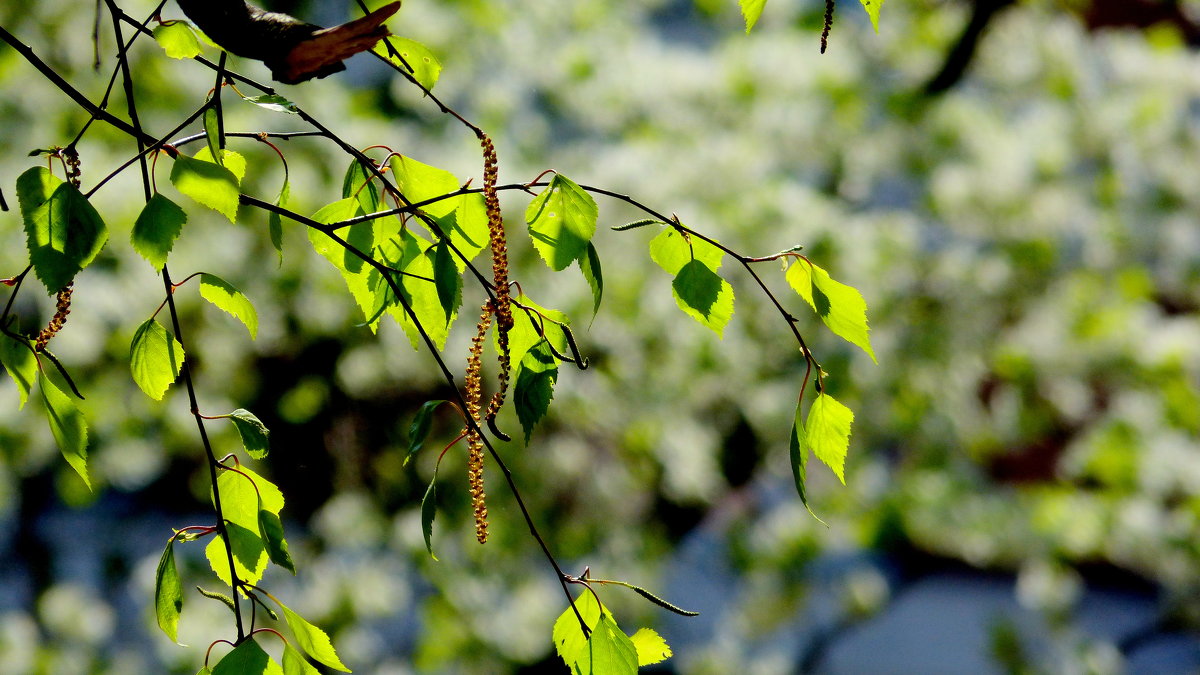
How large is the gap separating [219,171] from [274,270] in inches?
62.9

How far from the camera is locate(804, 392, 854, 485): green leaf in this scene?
1.65ft

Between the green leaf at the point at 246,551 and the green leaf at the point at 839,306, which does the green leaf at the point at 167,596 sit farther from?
the green leaf at the point at 839,306

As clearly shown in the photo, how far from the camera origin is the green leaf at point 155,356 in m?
0.51

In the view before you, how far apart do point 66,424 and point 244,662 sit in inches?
5.9

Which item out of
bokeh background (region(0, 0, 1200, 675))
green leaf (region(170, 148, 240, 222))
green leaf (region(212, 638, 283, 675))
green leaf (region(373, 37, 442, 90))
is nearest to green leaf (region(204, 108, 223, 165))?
green leaf (region(170, 148, 240, 222))

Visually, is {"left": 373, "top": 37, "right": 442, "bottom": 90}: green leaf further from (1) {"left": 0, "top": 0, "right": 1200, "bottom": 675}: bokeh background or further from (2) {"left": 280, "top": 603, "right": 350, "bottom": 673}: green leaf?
(1) {"left": 0, "top": 0, "right": 1200, "bottom": 675}: bokeh background

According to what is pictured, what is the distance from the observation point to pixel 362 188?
1.76 ft

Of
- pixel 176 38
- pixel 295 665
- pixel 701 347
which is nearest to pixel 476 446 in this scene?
pixel 295 665

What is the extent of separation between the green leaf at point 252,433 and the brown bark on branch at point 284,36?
164mm

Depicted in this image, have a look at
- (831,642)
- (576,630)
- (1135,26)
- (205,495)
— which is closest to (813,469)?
(831,642)

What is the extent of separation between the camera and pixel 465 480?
206 cm

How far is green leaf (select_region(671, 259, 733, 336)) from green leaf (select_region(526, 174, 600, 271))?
5cm

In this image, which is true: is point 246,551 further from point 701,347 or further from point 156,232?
point 701,347

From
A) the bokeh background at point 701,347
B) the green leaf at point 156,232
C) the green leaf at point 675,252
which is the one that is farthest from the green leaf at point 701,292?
the bokeh background at point 701,347
